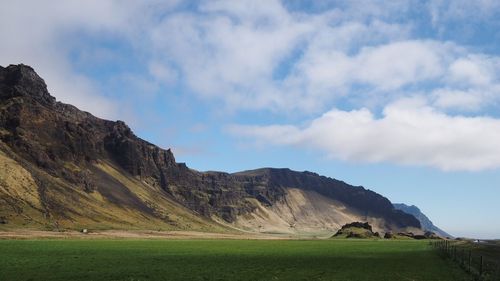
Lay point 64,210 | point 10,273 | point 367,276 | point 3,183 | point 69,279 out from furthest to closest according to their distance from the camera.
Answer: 1. point 64,210
2. point 3,183
3. point 367,276
4. point 10,273
5. point 69,279

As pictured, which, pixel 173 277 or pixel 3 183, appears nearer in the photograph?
pixel 173 277

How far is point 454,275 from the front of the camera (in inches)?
1629

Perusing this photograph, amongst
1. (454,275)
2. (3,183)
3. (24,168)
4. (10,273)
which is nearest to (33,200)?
(3,183)

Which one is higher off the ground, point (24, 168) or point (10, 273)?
point (24, 168)

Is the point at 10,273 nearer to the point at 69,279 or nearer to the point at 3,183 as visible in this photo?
the point at 69,279

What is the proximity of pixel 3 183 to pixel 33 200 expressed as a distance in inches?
463

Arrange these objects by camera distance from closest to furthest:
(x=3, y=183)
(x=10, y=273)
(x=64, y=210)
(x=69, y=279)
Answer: (x=69, y=279)
(x=10, y=273)
(x=3, y=183)
(x=64, y=210)

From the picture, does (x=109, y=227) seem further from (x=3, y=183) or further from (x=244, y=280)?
(x=244, y=280)

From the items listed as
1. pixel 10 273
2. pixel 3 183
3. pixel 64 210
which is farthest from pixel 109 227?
pixel 10 273

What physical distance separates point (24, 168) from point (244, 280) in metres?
187

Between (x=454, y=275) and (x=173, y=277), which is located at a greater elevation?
(x=454, y=275)

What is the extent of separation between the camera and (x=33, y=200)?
589ft

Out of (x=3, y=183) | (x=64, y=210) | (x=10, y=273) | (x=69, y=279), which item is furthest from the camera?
(x=64, y=210)

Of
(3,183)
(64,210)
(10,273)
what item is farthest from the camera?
(64,210)
